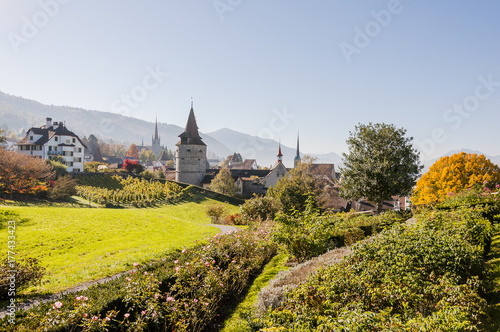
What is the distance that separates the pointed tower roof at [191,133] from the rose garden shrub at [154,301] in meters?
48.6

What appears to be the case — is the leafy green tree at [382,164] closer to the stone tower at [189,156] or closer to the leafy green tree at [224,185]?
the leafy green tree at [224,185]

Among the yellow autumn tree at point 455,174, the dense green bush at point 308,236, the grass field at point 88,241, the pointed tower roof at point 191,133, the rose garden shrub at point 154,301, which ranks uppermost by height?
the pointed tower roof at point 191,133

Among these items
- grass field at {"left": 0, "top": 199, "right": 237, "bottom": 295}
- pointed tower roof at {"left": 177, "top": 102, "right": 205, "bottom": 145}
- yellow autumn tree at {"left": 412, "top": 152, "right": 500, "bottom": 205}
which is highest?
pointed tower roof at {"left": 177, "top": 102, "right": 205, "bottom": 145}

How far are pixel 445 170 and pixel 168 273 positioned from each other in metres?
25.6

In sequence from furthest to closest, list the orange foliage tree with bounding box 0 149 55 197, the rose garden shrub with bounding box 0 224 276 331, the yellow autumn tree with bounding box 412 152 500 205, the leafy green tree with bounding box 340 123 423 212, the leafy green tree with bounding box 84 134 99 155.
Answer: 1. the leafy green tree with bounding box 84 134 99 155
2. the orange foliage tree with bounding box 0 149 55 197
3. the yellow autumn tree with bounding box 412 152 500 205
4. the leafy green tree with bounding box 340 123 423 212
5. the rose garden shrub with bounding box 0 224 276 331

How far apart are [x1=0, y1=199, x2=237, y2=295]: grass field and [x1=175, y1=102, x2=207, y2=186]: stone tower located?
116 feet

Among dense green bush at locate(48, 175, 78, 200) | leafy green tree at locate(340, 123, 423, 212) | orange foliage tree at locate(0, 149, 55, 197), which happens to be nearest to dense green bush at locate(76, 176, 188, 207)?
dense green bush at locate(48, 175, 78, 200)

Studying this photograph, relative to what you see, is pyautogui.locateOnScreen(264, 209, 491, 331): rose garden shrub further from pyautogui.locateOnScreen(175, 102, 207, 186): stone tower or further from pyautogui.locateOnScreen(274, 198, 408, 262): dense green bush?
pyautogui.locateOnScreen(175, 102, 207, 186): stone tower

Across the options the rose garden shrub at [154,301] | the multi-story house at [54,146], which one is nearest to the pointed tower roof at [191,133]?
the multi-story house at [54,146]

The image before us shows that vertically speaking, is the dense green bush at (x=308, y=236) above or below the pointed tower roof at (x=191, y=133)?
below

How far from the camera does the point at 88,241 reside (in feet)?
45.7

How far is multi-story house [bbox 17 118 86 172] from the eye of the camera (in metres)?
51.0

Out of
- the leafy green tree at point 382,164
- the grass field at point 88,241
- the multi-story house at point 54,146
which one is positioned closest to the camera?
the grass field at point 88,241

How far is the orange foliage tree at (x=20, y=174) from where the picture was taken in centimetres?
2677
